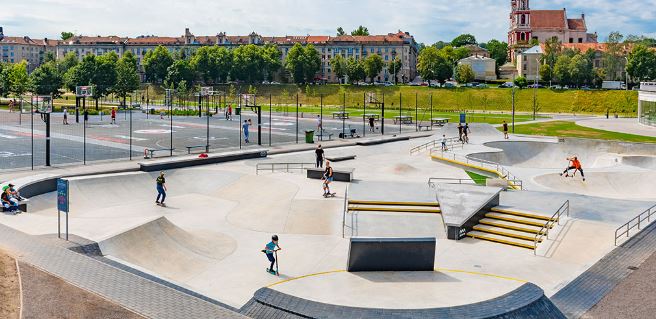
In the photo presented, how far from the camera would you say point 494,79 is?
15900cm

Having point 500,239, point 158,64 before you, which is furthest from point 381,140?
point 158,64

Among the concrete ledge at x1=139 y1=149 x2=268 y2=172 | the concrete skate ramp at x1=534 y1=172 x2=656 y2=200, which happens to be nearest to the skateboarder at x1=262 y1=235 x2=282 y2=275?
the concrete ledge at x1=139 y1=149 x2=268 y2=172

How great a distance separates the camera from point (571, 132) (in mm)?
58906

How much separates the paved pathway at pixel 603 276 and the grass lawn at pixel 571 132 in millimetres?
35165

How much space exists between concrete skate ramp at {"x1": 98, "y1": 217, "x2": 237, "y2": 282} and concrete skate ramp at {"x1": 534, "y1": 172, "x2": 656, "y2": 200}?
19329mm

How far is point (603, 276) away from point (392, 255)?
5857mm

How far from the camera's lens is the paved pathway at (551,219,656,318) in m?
15.5

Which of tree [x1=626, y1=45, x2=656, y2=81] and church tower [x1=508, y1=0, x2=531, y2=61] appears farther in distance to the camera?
church tower [x1=508, y1=0, x2=531, y2=61]

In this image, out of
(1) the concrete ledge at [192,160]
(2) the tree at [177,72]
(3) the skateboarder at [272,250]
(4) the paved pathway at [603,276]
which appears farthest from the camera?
(2) the tree at [177,72]

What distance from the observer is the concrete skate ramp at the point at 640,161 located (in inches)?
1596

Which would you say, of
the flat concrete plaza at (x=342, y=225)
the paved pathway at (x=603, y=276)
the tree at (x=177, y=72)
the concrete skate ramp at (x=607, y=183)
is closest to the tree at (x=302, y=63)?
the tree at (x=177, y=72)

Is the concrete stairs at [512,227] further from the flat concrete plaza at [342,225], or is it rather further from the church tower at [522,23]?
the church tower at [522,23]

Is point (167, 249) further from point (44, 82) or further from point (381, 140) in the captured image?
point (44, 82)

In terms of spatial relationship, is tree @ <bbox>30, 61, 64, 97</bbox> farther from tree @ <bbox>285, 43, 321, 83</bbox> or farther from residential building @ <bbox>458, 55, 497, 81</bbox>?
residential building @ <bbox>458, 55, 497, 81</bbox>
